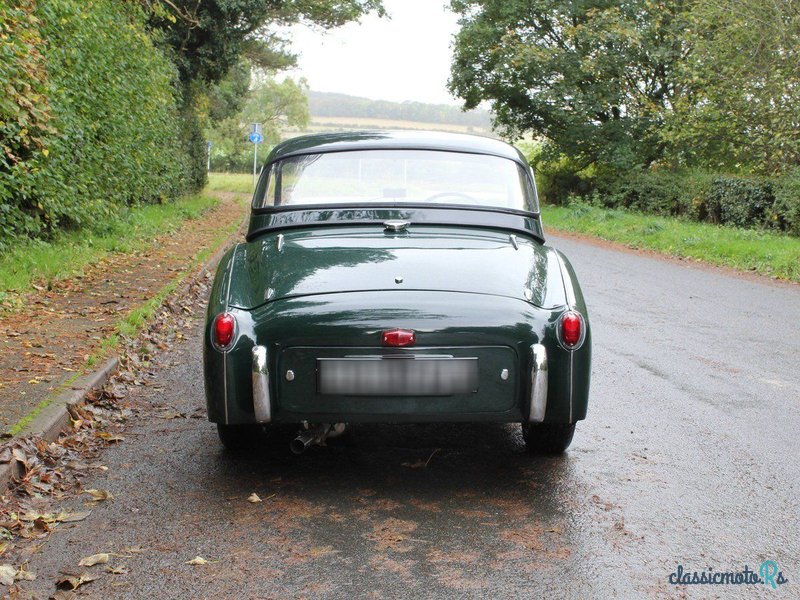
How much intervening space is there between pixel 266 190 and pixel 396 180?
2.69 feet

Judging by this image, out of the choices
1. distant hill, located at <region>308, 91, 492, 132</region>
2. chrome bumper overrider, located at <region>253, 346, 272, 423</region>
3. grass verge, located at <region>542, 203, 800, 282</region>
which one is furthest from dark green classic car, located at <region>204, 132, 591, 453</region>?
distant hill, located at <region>308, 91, 492, 132</region>

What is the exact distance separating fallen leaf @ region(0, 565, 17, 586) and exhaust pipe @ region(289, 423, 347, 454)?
4.56 feet

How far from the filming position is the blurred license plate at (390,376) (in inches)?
162

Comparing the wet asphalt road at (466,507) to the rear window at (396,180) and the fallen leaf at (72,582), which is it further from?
the rear window at (396,180)

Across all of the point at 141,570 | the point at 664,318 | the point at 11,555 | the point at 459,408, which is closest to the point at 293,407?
the point at 459,408

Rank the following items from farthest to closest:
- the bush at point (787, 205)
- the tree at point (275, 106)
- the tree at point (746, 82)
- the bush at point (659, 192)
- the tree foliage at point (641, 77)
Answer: the tree at point (275, 106)
the bush at point (659, 192)
the tree foliage at point (641, 77)
the tree at point (746, 82)
the bush at point (787, 205)

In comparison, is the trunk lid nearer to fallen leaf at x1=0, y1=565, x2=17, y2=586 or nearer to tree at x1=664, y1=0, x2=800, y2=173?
fallen leaf at x1=0, y1=565, x2=17, y2=586

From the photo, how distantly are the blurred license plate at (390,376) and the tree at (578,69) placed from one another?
24.8 meters

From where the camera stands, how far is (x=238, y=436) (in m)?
4.76

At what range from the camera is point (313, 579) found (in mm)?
3355

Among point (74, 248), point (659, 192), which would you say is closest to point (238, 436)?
point (74, 248)

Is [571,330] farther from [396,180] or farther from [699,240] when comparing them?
[699,240]

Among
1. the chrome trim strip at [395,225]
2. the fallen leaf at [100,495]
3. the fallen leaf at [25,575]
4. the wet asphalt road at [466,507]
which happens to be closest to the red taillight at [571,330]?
the wet asphalt road at [466,507]

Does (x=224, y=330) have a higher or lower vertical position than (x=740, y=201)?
higher
